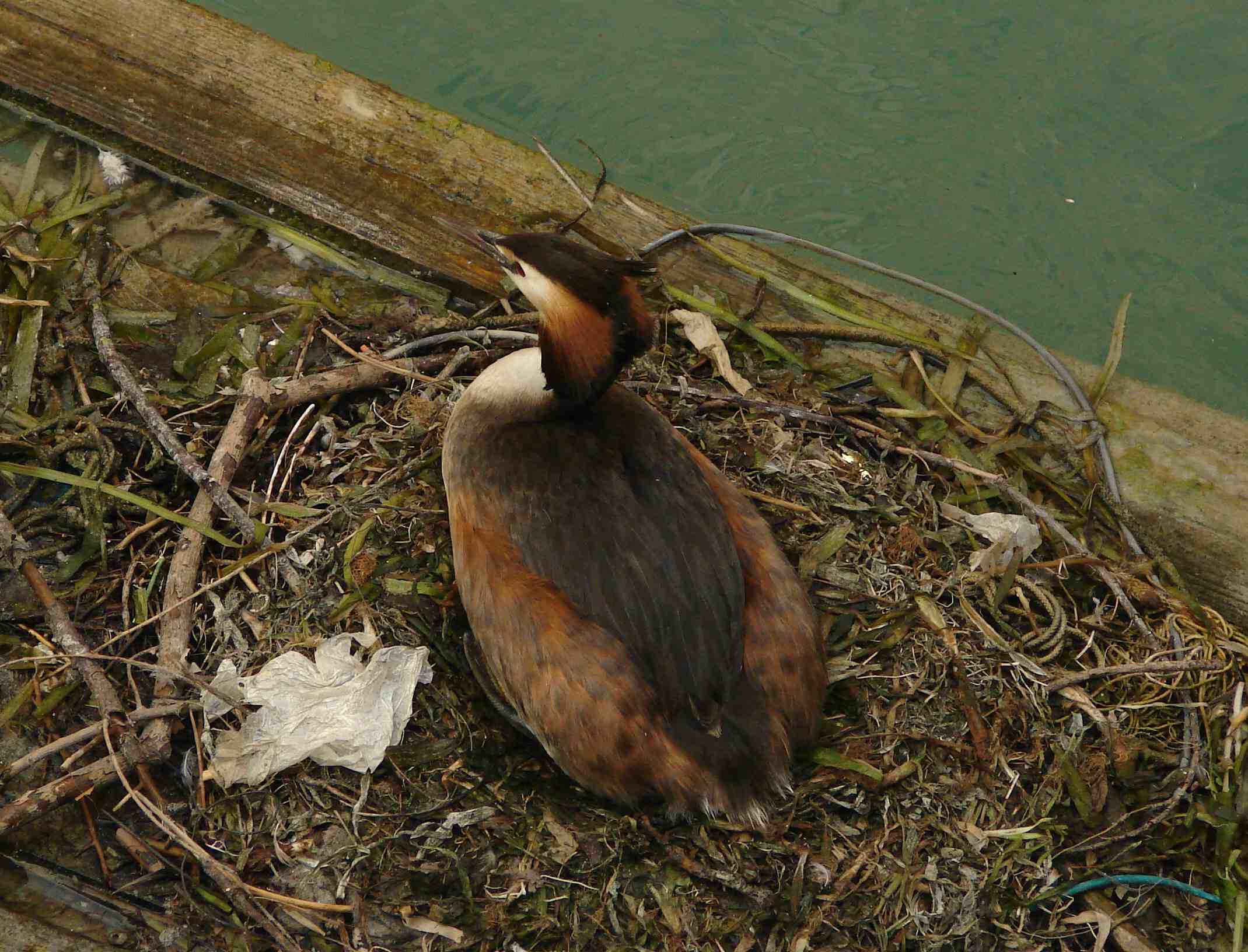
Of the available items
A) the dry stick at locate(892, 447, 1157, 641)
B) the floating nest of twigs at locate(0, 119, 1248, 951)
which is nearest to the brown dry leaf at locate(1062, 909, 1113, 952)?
the floating nest of twigs at locate(0, 119, 1248, 951)

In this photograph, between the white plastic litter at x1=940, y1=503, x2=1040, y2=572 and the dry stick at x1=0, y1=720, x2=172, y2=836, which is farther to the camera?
the white plastic litter at x1=940, y1=503, x2=1040, y2=572

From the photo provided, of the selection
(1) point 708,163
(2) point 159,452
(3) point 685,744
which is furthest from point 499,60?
(3) point 685,744

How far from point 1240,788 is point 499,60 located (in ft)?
14.6

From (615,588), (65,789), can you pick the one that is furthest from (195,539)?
(615,588)

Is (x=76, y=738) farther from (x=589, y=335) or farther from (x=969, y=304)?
(x=969, y=304)

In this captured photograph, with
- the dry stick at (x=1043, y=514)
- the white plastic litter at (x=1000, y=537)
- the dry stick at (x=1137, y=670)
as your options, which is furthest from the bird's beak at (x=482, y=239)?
the dry stick at (x=1137, y=670)

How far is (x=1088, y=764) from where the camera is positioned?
3104 millimetres

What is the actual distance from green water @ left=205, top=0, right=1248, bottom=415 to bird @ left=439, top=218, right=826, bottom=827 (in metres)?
2.32

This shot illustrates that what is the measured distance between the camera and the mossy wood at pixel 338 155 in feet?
12.5

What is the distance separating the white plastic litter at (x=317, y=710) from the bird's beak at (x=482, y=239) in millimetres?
1178

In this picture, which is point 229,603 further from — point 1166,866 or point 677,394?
point 1166,866

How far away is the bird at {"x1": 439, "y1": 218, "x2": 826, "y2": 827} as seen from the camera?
2953 millimetres

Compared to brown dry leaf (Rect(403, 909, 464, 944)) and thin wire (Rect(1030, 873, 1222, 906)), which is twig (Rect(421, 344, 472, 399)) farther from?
thin wire (Rect(1030, 873, 1222, 906))

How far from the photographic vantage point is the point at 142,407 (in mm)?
3289
